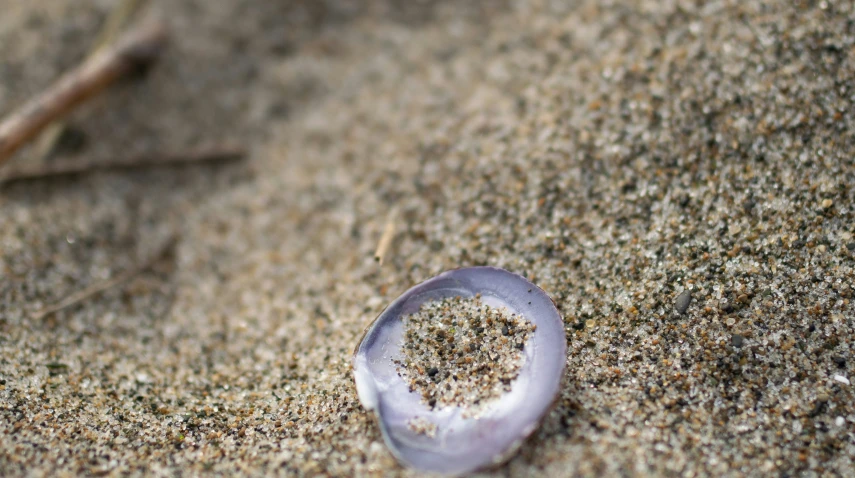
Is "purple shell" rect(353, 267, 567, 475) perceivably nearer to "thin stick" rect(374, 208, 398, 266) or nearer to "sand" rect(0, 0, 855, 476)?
"sand" rect(0, 0, 855, 476)

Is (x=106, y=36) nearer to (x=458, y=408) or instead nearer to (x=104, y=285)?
(x=104, y=285)

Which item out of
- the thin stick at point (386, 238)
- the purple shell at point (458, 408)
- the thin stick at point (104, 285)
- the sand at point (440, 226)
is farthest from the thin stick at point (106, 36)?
the purple shell at point (458, 408)

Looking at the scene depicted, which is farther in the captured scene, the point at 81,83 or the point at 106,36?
the point at 106,36

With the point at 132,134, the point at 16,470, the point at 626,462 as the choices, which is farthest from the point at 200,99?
the point at 626,462

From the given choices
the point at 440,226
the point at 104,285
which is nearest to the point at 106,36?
the point at 104,285

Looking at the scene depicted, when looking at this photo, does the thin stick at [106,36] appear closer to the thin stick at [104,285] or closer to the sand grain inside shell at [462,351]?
the thin stick at [104,285]

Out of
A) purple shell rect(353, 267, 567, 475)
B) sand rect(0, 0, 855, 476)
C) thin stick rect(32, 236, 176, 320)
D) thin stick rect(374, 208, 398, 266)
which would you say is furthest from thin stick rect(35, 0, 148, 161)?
purple shell rect(353, 267, 567, 475)

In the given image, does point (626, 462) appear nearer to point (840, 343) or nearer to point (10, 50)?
point (840, 343)
